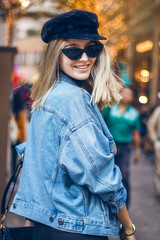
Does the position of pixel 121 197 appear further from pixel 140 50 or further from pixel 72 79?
pixel 140 50

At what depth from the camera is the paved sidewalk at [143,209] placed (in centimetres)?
436

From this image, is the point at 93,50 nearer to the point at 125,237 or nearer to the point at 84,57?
Answer: the point at 84,57

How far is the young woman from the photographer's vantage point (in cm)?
159

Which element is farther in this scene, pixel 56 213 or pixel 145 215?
pixel 145 215

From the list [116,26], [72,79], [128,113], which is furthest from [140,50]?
[72,79]

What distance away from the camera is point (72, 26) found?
174 cm

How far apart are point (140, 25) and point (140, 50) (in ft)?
5.07

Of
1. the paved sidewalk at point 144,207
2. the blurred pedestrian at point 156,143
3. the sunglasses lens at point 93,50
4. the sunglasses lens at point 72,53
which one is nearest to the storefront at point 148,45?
the paved sidewalk at point 144,207

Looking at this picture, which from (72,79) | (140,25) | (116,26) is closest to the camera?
(72,79)

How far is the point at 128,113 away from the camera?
5059 millimetres

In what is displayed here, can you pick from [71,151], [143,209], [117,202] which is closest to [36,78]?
[71,151]

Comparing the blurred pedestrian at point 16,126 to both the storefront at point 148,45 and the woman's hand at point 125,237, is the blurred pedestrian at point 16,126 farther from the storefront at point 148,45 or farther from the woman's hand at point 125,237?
the storefront at point 148,45

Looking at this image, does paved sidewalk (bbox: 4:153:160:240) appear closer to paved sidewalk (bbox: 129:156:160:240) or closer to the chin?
paved sidewalk (bbox: 129:156:160:240)

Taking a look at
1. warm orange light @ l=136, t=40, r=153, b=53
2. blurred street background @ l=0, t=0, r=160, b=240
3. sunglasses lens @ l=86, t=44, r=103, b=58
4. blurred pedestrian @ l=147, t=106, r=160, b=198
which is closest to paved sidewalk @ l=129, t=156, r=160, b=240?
blurred street background @ l=0, t=0, r=160, b=240
